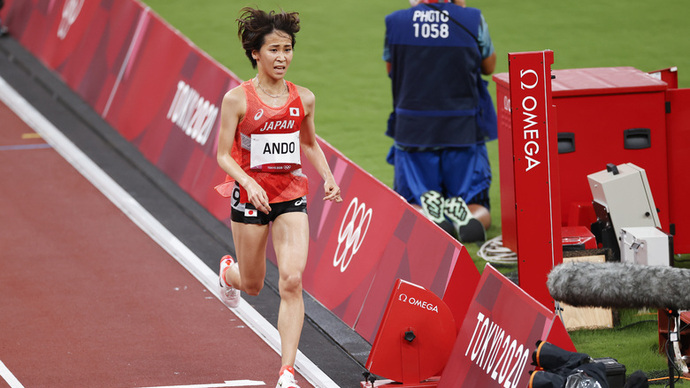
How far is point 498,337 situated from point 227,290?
296cm

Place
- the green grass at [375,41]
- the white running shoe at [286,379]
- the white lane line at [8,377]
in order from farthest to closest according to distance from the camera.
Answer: the green grass at [375,41] < the white lane line at [8,377] < the white running shoe at [286,379]

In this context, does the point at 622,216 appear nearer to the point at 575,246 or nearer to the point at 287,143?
the point at 575,246

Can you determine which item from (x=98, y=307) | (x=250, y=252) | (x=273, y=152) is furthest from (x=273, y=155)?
(x=98, y=307)

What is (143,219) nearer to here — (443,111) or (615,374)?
(443,111)

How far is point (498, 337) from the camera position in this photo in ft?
24.7

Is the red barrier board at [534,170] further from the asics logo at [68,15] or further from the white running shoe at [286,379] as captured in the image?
the asics logo at [68,15]

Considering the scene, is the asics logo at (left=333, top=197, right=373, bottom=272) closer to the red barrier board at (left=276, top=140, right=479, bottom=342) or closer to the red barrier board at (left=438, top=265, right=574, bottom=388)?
the red barrier board at (left=276, top=140, right=479, bottom=342)

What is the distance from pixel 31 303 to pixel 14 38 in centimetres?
932

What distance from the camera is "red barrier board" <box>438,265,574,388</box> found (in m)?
7.11

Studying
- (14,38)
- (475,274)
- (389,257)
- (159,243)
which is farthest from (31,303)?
(14,38)

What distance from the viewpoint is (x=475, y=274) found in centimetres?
855

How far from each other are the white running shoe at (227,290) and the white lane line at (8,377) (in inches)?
70.3

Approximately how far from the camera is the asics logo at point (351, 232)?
9891mm

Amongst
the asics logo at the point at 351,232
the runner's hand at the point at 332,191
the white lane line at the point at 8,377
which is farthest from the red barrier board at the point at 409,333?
the white lane line at the point at 8,377
